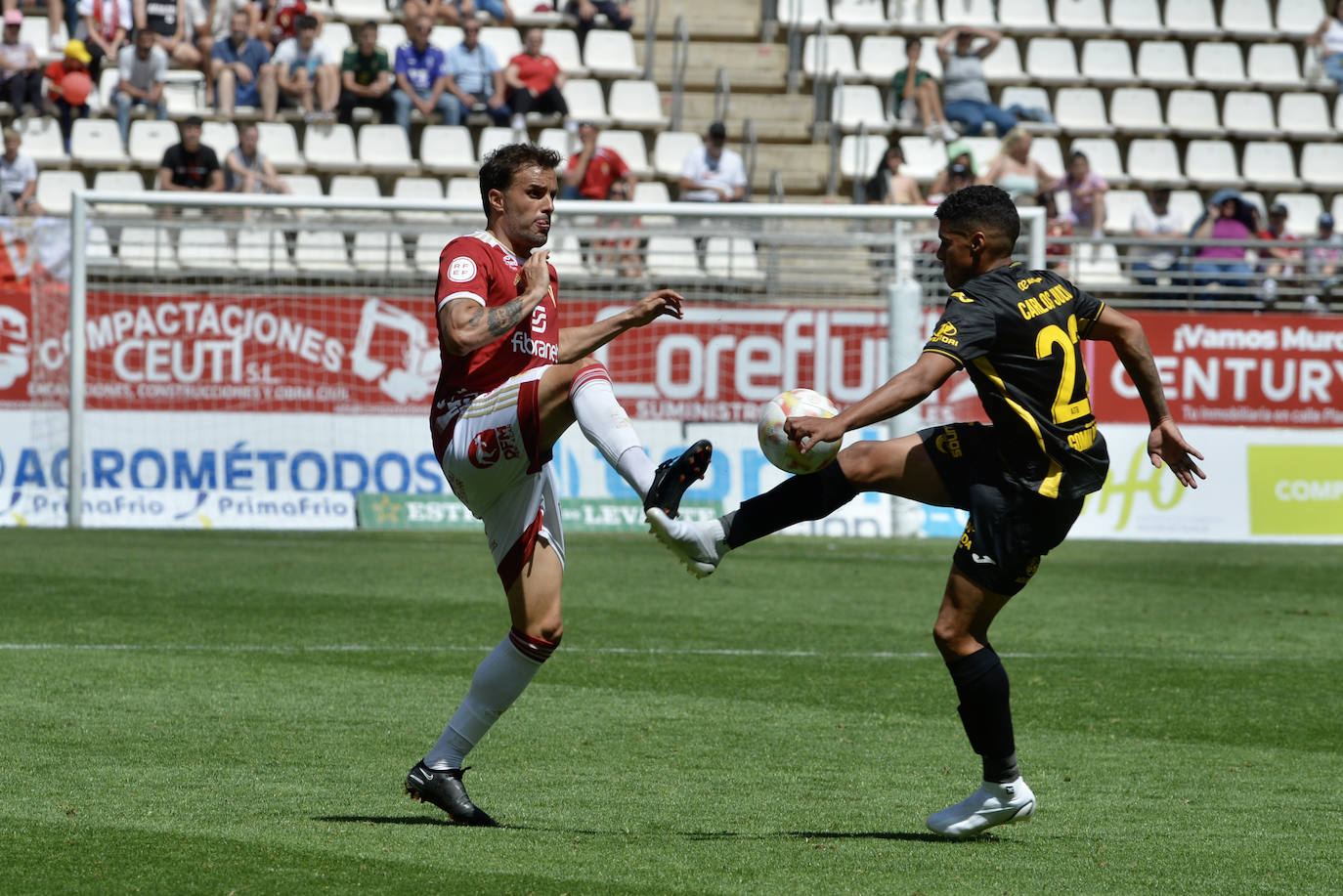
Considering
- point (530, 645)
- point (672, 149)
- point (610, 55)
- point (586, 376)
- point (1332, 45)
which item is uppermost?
point (1332, 45)

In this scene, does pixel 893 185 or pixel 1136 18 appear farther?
pixel 1136 18

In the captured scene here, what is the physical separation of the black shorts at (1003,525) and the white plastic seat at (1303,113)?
2037 cm

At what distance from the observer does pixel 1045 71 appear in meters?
24.1

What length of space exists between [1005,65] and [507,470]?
1985cm

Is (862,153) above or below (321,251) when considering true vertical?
above

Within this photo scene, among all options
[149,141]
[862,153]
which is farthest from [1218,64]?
[149,141]

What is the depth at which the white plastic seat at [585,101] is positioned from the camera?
22250mm

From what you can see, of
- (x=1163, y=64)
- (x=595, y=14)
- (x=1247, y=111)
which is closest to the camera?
(x=595, y=14)

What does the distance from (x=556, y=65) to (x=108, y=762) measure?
16.4m

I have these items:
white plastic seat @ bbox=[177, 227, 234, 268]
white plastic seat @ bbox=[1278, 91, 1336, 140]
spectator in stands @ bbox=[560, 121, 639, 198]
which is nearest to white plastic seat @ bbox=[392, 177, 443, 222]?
spectator in stands @ bbox=[560, 121, 639, 198]

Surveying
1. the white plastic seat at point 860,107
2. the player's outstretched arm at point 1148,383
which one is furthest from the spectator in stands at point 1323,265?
the player's outstretched arm at point 1148,383

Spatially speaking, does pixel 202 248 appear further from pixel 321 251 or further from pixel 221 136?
pixel 221 136

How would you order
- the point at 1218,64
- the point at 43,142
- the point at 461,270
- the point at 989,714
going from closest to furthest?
1. the point at 989,714
2. the point at 461,270
3. the point at 43,142
4. the point at 1218,64

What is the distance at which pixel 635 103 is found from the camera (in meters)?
22.6
